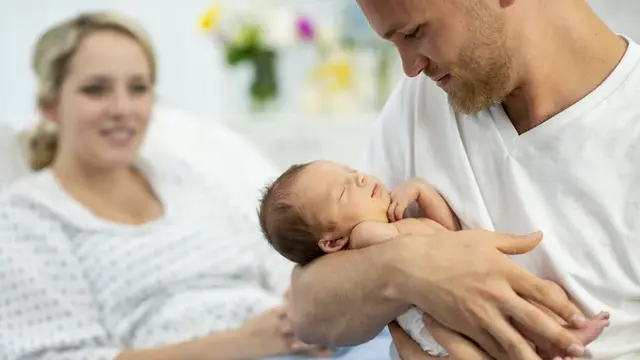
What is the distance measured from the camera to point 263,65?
134 inches

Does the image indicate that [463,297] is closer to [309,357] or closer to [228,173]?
[309,357]

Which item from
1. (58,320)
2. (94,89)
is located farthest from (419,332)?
(94,89)

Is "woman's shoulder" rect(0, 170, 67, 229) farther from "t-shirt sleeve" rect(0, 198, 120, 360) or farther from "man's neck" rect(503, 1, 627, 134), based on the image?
"man's neck" rect(503, 1, 627, 134)

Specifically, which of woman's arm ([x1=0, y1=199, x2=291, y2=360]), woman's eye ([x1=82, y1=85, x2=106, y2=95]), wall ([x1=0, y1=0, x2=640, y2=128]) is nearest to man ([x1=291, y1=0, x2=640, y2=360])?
woman's arm ([x1=0, y1=199, x2=291, y2=360])

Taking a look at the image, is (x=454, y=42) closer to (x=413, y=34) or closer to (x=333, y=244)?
(x=413, y=34)

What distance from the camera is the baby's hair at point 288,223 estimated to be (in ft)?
4.35

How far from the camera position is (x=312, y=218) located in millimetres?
1318

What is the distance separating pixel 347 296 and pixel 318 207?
15cm

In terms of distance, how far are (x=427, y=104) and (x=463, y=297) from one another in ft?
1.34

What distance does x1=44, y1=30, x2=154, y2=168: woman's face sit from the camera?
2.12 metres

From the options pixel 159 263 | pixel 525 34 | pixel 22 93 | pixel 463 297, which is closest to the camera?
pixel 463 297

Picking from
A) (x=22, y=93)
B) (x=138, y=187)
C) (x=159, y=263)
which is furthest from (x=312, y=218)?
(x=22, y=93)

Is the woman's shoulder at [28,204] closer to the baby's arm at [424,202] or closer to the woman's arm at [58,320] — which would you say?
the woman's arm at [58,320]

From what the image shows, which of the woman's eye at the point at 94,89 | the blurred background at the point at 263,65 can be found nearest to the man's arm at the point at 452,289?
the woman's eye at the point at 94,89
